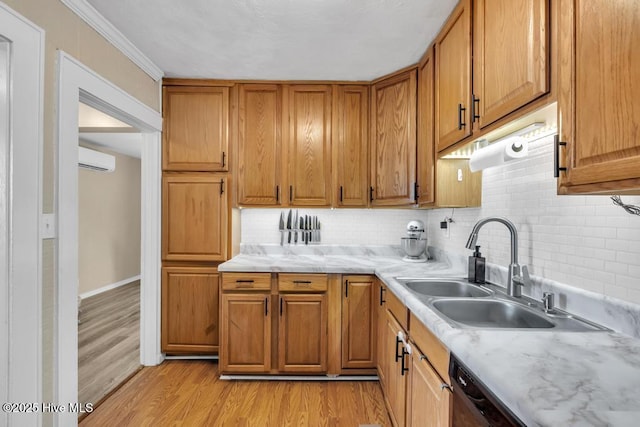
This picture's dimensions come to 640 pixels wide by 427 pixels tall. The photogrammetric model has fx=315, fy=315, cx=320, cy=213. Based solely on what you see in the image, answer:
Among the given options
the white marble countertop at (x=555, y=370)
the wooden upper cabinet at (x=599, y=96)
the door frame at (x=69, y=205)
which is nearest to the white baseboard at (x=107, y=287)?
the door frame at (x=69, y=205)

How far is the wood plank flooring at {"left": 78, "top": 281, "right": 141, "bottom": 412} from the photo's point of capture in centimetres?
234

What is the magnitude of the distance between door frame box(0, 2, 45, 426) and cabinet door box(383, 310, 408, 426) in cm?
177

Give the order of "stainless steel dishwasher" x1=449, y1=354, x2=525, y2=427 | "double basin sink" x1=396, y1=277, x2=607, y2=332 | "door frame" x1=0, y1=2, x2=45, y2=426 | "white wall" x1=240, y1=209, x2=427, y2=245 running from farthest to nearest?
"white wall" x1=240, y1=209, x2=427, y2=245
"door frame" x1=0, y1=2, x2=45, y2=426
"double basin sink" x1=396, y1=277, x2=607, y2=332
"stainless steel dishwasher" x1=449, y1=354, x2=525, y2=427

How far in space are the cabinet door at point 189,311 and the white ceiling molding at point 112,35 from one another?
1615 millimetres

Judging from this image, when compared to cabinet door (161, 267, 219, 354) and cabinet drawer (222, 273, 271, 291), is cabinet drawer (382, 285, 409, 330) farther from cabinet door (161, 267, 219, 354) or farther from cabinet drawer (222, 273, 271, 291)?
cabinet door (161, 267, 219, 354)

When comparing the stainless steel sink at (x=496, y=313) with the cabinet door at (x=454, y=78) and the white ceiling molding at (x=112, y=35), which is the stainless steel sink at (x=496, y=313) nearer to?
the cabinet door at (x=454, y=78)

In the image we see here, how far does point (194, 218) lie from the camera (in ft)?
8.75

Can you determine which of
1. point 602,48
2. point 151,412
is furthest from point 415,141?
point 151,412

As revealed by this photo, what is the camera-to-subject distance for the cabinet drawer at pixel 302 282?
2.38 metres

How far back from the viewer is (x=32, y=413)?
4.86 feet

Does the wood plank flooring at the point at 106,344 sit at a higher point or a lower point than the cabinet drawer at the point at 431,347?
lower

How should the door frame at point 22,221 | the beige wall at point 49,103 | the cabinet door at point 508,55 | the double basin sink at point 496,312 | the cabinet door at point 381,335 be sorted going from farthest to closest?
1. the cabinet door at point 381,335
2. the beige wall at point 49,103
3. the door frame at point 22,221
4. the double basin sink at point 496,312
5. the cabinet door at point 508,55

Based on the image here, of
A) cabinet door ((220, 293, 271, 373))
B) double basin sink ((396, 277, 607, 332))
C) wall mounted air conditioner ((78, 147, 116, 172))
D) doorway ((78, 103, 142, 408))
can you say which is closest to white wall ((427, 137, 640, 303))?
double basin sink ((396, 277, 607, 332))

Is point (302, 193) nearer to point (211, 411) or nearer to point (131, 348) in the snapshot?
point (211, 411)
